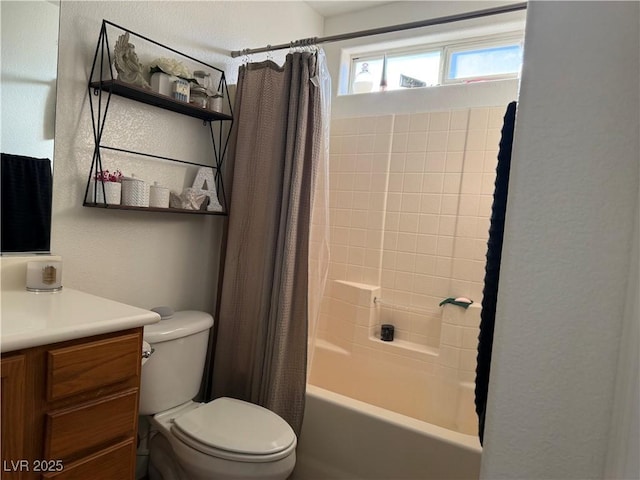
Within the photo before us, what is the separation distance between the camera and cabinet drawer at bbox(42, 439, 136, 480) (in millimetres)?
1081

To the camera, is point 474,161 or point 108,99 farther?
point 474,161

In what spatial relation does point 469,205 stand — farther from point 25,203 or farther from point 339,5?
point 25,203

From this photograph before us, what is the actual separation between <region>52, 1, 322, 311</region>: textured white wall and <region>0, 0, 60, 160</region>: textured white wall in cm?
4

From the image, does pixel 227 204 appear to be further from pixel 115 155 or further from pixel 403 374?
pixel 403 374

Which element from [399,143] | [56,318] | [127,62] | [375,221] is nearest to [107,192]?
[127,62]

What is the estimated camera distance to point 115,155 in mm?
1722

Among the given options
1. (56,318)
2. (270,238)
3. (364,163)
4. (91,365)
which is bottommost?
(91,365)

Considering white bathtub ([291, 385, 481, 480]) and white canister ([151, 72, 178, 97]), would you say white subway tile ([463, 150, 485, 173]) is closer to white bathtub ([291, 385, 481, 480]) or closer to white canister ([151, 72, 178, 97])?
white bathtub ([291, 385, 481, 480])

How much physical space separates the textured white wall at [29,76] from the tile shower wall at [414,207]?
1.61m

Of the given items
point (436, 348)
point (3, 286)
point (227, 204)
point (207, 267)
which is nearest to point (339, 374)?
point (436, 348)

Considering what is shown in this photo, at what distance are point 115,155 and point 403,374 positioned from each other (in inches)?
70.0

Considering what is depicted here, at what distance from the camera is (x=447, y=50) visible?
252 centimetres

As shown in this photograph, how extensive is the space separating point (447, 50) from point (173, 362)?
220cm

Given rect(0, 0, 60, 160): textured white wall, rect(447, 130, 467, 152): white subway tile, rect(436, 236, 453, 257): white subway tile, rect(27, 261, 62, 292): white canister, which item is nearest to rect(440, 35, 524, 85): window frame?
rect(447, 130, 467, 152): white subway tile
